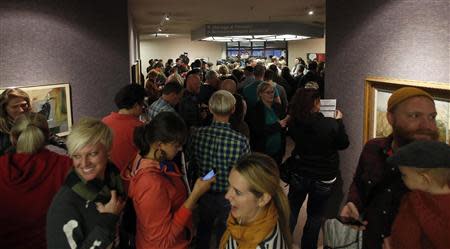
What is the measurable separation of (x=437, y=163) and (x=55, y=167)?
1901 millimetres

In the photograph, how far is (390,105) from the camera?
2320 millimetres

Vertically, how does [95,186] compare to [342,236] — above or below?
above

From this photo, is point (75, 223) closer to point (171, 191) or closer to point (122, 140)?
point (171, 191)

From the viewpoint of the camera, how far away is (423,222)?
1.64 meters

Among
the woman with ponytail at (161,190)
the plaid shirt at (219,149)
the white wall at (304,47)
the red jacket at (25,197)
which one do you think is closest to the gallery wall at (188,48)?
the white wall at (304,47)

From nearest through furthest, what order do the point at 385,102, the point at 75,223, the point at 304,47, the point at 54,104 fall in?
the point at 75,223 < the point at 385,102 < the point at 54,104 < the point at 304,47

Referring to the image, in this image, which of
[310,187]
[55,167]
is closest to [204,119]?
[310,187]

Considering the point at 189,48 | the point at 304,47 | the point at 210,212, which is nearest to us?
the point at 210,212

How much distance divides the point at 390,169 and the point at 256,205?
794 mm

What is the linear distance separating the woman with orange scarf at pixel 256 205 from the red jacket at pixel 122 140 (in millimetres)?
1748

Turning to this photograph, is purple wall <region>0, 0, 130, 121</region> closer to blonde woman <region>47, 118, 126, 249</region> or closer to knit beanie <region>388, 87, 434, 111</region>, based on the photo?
blonde woman <region>47, 118, 126, 249</region>

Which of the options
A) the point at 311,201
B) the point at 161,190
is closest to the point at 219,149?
the point at 311,201

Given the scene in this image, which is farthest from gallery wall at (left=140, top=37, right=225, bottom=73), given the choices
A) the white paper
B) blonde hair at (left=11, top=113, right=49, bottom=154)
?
blonde hair at (left=11, top=113, right=49, bottom=154)

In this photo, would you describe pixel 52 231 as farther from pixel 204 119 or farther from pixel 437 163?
pixel 204 119
